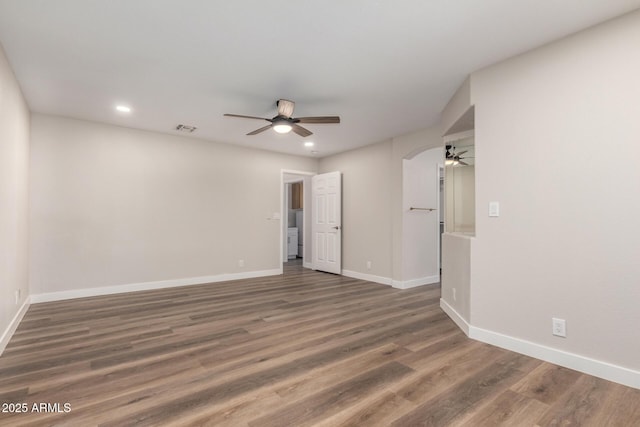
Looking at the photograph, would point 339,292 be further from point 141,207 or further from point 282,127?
point 141,207

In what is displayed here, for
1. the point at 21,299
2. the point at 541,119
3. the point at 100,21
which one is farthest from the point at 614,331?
the point at 21,299

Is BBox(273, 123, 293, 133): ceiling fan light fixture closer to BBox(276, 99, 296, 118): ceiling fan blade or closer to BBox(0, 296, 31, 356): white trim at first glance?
BBox(276, 99, 296, 118): ceiling fan blade

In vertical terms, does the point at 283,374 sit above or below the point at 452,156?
below

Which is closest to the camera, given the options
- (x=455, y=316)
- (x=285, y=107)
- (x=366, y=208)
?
(x=455, y=316)

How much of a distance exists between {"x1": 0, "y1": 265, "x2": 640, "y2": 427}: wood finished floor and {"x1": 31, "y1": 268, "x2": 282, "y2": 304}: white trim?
1.93ft

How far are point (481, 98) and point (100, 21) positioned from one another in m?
3.28

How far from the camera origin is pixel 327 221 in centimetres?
670

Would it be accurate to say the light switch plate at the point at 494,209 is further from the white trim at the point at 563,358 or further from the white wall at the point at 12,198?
the white wall at the point at 12,198

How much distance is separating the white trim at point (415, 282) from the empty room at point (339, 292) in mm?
490

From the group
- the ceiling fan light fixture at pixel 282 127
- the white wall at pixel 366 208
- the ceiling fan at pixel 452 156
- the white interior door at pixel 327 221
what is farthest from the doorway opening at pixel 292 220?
the ceiling fan at pixel 452 156

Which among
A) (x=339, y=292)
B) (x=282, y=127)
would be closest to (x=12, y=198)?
(x=282, y=127)

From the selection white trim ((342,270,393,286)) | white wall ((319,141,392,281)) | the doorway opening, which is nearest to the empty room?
white trim ((342,270,393,286))

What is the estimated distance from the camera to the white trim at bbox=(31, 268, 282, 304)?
4297 mm

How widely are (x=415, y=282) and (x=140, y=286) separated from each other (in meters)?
4.50
